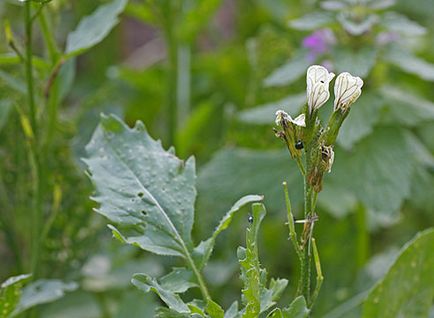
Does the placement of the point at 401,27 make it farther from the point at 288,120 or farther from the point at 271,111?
the point at 288,120

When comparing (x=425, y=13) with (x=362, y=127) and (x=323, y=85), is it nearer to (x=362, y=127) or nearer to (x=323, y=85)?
(x=362, y=127)

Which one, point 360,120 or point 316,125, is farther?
point 360,120

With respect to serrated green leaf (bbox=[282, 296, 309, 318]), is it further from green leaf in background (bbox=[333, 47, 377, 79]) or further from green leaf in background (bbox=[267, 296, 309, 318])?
green leaf in background (bbox=[333, 47, 377, 79])

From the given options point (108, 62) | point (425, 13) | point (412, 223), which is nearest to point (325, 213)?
point (412, 223)

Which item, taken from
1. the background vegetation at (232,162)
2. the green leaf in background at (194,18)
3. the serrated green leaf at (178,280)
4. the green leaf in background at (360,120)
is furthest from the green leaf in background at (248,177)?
the serrated green leaf at (178,280)

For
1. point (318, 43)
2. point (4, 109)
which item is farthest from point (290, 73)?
point (4, 109)

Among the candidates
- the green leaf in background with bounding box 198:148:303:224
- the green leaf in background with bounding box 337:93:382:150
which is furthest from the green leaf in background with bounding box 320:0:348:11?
the green leaf in background with bounding box 198:148:303:224

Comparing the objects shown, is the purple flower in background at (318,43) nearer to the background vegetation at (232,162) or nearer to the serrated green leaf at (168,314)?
the background vegetation at (232,162)
